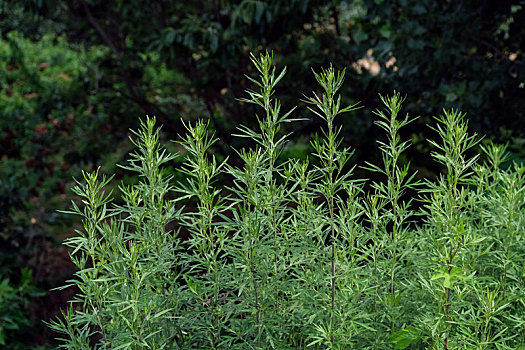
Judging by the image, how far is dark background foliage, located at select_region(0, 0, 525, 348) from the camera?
3.94 metres

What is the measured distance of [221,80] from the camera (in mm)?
5266

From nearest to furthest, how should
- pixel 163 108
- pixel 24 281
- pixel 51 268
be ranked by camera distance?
pixel 24 281, pixel 51 268, pixel 163 108

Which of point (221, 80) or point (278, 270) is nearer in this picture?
point (278, 270)

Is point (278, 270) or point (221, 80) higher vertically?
point (278, 270)

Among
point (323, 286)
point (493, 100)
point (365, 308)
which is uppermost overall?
point (323, 286)

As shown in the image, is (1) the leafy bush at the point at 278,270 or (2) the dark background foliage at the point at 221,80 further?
(2) the dark background foliage at the point at 221,80

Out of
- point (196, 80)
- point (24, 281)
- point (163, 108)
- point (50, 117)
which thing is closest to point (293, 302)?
point (24, 281)

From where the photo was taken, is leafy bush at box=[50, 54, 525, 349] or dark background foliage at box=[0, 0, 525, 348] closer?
leafy bush at box=[50, 54, 525, 349]

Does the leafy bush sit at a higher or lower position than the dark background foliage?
higher

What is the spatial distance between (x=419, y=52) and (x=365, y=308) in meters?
3.11

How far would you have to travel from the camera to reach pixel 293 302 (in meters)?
1.36

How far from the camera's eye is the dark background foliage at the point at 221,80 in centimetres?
394

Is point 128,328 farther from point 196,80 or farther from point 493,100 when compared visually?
point 196,80

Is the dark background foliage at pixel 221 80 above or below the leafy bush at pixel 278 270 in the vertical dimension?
below
